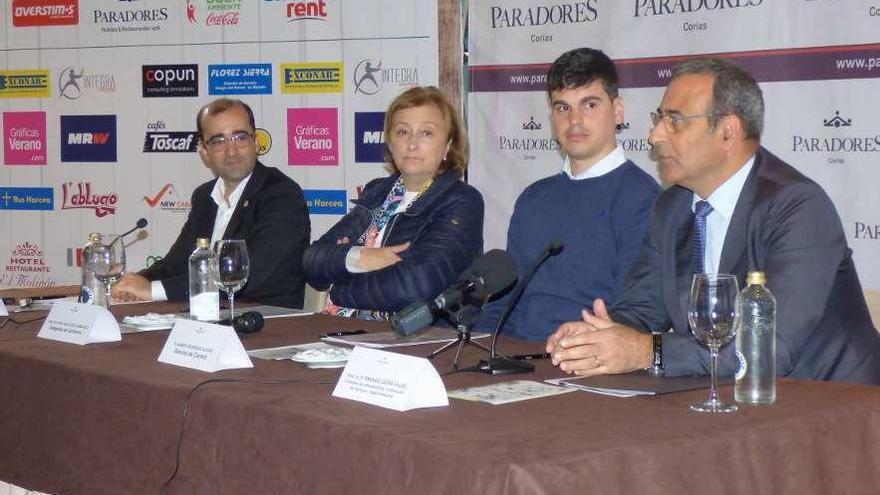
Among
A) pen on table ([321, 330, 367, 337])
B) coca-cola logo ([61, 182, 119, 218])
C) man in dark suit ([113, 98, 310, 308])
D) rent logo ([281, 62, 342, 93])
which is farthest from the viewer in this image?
coca-cola logo ([61, 182, 119, 218])

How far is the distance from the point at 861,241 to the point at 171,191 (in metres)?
3.37

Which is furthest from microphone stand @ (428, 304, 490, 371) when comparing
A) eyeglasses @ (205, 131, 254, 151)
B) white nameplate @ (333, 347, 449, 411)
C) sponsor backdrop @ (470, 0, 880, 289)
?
eyeglasses @ (205, 131, 254, 151)

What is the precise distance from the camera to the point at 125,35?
19.8 feet

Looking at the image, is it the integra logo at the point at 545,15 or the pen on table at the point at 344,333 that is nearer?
the pen on table at the point at 344,333

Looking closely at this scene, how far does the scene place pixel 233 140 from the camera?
14.2 feet

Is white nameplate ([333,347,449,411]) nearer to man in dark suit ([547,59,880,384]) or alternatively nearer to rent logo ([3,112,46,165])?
man in dark suit ([547,59,880,384])

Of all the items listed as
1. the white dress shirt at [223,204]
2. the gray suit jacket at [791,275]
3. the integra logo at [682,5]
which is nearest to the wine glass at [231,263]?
the gray suit jacket at [791,275]

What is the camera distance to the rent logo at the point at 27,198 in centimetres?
624

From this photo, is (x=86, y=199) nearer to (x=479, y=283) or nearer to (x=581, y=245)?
(x=581, y=245)

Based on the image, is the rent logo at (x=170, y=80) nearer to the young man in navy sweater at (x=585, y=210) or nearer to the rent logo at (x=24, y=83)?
the rent logo at (x=24, y=83)

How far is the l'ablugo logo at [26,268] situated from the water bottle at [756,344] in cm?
481

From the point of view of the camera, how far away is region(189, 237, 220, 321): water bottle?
3199 mm

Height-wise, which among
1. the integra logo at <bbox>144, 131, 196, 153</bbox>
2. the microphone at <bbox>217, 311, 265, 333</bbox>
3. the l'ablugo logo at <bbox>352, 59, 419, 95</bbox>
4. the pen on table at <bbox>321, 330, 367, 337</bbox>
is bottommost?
the pen on table at <bbox>321, 330, 367, 337</bbox>

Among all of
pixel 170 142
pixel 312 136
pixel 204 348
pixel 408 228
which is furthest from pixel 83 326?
pixel 170 142
